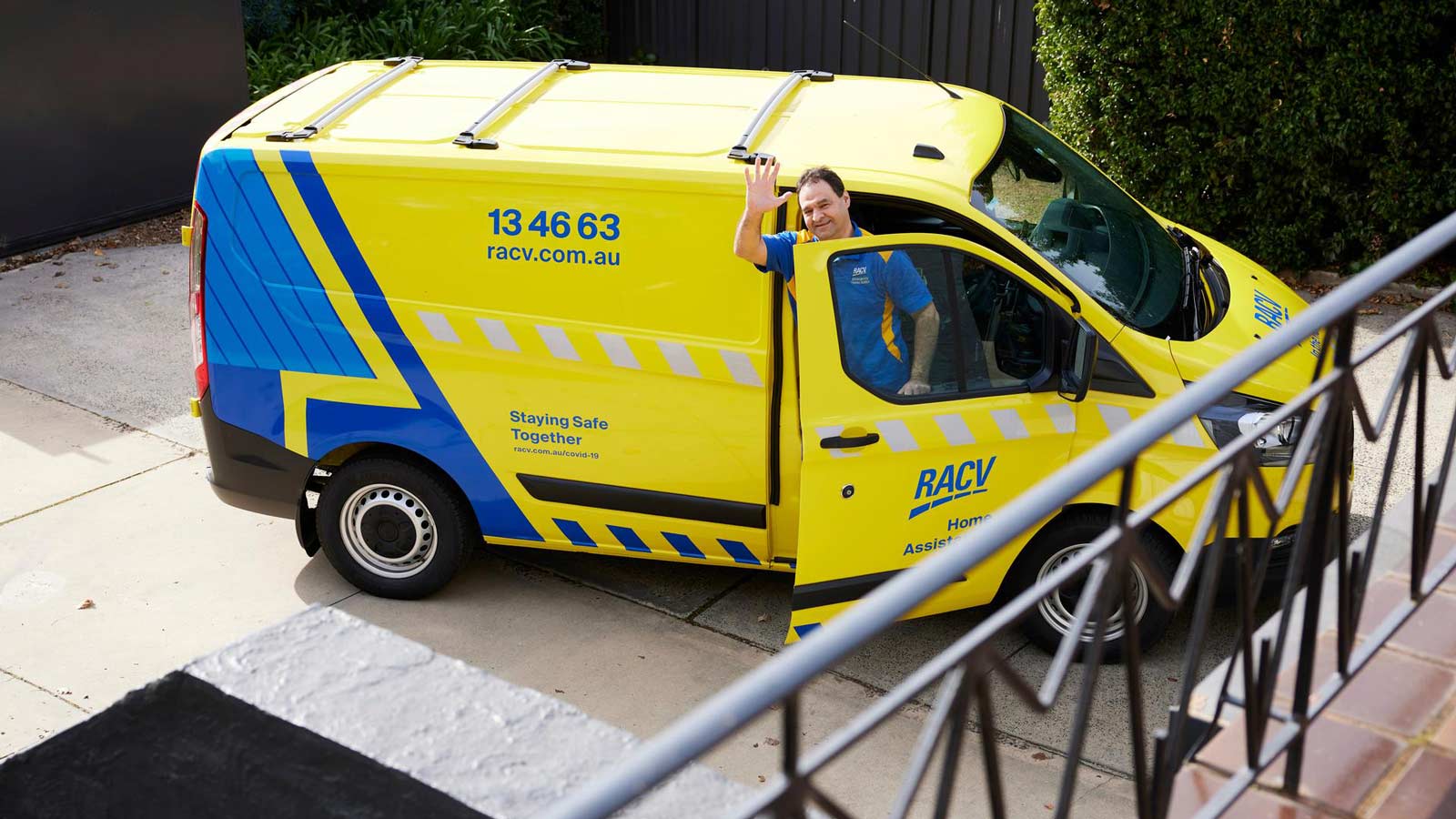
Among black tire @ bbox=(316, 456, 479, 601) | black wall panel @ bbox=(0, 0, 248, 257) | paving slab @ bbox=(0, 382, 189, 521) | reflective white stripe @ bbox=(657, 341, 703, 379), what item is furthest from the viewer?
black wall panel @ bbox=(0, 0, 248, 257)

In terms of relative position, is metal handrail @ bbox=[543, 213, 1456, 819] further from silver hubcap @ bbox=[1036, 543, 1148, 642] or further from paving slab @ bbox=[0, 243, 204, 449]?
paving slab @ bbox=[0, 243, 204, 449]

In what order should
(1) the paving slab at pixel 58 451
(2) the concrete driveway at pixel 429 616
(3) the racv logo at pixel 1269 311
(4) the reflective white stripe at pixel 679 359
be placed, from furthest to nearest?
1. (1) the paving slab at pixel 58 451
2. (3) the racv logo at pixel 1269 311
3. (4) the reflective white stripe at pixel 679 359
4. (2) the concrete driveway at pixel 429 616

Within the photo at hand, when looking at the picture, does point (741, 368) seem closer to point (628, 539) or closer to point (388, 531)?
point (628, 539)

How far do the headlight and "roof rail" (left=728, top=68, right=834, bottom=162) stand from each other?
1.96 m

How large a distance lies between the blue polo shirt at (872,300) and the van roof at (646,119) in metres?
0.42

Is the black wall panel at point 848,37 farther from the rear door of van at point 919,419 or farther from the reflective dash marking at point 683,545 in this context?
the reflective dash marking at point 683,545

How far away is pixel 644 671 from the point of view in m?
5.48

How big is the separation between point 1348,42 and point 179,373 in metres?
7.46

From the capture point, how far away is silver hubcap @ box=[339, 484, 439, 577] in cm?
591

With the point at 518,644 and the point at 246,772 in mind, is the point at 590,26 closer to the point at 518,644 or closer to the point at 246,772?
the point at 518,644

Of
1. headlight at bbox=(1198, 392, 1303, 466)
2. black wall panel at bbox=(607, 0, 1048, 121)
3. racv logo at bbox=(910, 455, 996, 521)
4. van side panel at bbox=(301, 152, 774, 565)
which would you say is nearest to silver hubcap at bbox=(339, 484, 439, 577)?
van side panel at bbox=(301, 152, 774, 565)

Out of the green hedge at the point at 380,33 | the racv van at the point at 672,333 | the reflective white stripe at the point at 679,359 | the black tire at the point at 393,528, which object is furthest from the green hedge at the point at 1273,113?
the green hedge at the point at 380,33

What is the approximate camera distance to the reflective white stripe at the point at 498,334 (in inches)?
216

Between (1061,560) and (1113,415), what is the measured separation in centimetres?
62
